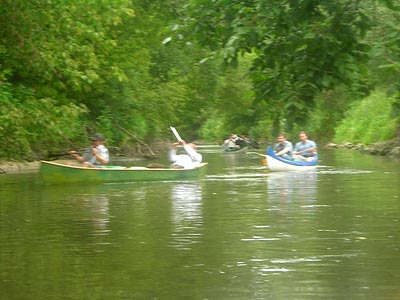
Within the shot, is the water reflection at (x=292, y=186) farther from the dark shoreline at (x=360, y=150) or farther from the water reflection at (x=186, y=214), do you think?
the dark shoreline at (x=360, y=150)

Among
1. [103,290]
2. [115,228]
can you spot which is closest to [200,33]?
[103,290]

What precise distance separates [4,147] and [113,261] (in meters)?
15.2

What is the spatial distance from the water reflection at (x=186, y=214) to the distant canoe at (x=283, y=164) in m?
7.42

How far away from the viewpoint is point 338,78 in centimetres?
772

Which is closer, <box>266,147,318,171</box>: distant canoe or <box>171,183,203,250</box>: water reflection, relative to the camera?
<box>171,183,203,250</box>: water reflection

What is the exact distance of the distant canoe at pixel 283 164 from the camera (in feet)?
113

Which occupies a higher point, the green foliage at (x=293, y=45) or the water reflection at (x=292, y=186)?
the green foliage at (x=293, y=45)

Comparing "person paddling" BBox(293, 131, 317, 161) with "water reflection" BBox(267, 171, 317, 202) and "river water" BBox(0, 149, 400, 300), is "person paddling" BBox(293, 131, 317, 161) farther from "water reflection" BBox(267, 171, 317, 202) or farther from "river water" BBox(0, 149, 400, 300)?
"river water" BBox(0, 149, 400, 300)

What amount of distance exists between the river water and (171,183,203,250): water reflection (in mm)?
28

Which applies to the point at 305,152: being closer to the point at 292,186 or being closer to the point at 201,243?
A: the point at 292,186

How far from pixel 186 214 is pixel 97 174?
370 inches

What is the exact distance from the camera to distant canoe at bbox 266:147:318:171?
3441 centimetres

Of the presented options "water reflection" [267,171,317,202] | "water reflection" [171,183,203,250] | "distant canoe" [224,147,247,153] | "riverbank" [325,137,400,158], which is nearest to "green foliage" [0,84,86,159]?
"water reflection" [171,183,203,250]

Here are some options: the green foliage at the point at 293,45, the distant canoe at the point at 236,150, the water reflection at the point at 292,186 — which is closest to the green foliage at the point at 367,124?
the distant canoe at the point at 236,150
